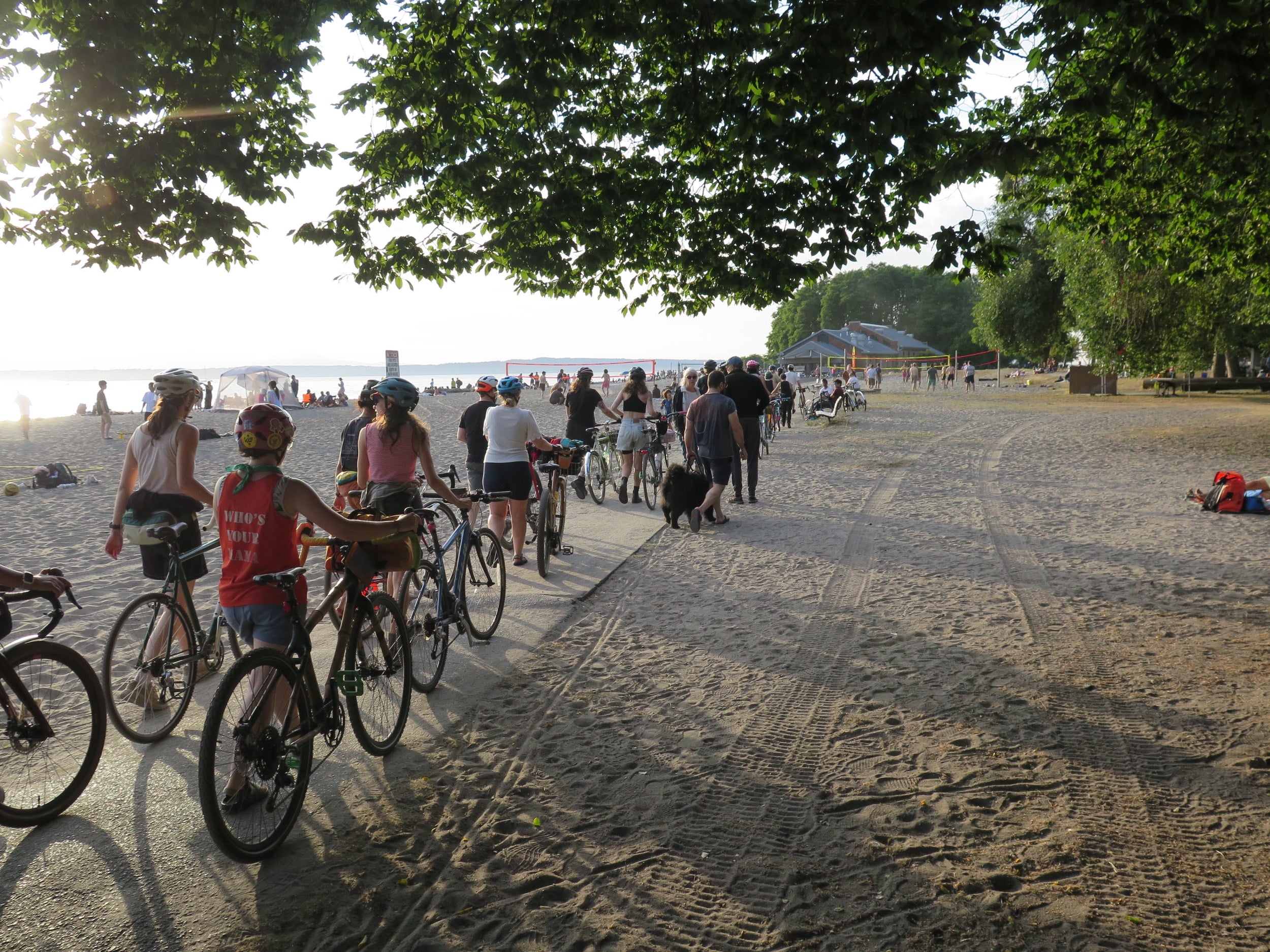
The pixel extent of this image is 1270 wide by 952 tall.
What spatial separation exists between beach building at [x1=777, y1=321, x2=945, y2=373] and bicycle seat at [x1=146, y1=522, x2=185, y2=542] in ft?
293

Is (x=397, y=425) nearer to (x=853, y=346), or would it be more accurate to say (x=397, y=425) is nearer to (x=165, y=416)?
(x=165, y=416)

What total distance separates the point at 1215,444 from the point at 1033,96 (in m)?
14.5

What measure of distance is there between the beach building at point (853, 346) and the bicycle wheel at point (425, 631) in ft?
290

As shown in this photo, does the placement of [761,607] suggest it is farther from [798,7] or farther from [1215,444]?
[1215,444]

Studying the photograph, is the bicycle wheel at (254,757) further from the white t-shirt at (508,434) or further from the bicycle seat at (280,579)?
the white t-shirt at (508,434)

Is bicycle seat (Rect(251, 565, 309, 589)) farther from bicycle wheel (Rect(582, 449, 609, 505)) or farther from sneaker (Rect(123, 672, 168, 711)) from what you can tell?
bicycle wheel (Rect(582, 449, 609, 505))

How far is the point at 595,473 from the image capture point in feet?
47.0

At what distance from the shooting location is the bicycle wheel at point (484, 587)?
645 cm

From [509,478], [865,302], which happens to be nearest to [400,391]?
[509,478]

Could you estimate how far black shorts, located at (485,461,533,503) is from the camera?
26.4 ft

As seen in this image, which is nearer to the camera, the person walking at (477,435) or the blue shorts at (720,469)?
the person walking at (477,435)

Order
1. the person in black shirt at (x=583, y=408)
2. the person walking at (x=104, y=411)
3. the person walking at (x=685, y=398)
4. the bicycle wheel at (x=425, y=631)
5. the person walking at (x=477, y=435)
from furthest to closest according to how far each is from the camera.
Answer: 1. the person walking at (x=104, y=411)
2. the person walking at (x=685, y=398)
3. the person in black shirt at (x=583, y=408)
4. the person walking at (x=477, y=435)
5. the bicycle wheel at (x=425, y=631)

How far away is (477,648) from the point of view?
6590mm

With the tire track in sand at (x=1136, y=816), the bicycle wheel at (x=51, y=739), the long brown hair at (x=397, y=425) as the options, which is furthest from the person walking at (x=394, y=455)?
the tire track in sand at (x=1136, y=816)
